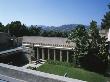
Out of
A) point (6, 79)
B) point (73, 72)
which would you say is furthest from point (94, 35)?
point (6, 79)

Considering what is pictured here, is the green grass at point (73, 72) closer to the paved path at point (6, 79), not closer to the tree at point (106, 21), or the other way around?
the paved path at point (6, 79)

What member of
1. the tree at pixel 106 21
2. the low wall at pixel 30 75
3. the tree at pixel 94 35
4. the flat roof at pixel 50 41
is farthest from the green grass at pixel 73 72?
the tree at pixel 106 21

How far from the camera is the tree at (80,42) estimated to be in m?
30.8

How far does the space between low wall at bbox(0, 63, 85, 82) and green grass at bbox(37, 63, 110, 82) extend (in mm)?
20537

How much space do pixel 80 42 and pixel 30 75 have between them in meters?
25.7

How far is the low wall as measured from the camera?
216 inches

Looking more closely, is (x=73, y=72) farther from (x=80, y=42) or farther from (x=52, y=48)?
(x=52, y=48)

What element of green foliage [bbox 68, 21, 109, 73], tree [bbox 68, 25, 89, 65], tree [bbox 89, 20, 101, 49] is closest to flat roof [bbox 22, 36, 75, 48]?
tree [bbox 68, 25, 89, 65]

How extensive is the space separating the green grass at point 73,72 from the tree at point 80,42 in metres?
2.13

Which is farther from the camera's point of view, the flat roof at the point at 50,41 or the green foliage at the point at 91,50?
the flat roof at the point at 50,41

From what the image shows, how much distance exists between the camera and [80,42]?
31.2 m

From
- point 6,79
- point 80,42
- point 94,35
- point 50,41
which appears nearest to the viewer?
point 6,79

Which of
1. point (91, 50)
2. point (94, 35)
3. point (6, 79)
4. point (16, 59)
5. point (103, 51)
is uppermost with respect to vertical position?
point (94, 35)

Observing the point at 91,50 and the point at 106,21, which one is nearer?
the point at 91,50
